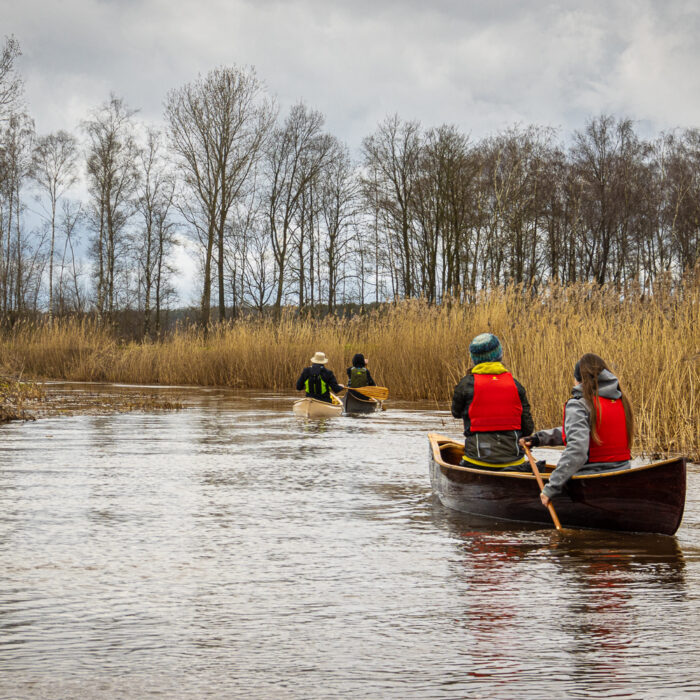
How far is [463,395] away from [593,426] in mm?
1210

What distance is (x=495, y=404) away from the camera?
698cm

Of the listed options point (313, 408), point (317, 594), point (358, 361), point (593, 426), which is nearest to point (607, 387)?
point (593, 426)

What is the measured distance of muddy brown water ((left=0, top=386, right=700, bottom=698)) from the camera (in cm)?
334

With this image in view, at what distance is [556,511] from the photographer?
20.9ft

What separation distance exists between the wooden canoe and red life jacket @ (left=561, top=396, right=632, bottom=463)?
0.17 metres

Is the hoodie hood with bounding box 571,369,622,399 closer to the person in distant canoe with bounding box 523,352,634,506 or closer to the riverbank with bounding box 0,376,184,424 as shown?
the person in distant canoe with bounding box 523,352,634,506

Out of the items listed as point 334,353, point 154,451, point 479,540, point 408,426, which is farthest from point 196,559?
point 334,353

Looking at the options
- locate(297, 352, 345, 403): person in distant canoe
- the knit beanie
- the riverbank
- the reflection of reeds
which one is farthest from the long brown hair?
the knit beanie

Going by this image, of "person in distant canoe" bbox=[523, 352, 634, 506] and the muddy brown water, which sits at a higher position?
"person in distant canoe" bbox=[523, 352, 634, 506]

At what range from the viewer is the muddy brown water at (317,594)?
3340 mm

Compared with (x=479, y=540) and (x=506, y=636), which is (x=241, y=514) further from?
(x=506, y=636)

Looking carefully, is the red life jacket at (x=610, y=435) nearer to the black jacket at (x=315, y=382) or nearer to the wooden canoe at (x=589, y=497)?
the wooden canoe at (x=589, y=497)

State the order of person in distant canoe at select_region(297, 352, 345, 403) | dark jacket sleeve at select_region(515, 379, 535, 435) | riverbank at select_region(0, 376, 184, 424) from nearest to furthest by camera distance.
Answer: dark jacket sleeve at select_region(515, 379, 535, 435) < riverbank at select_region(0, 376, 184, 424) < person in distant canoe at select_region(297, 352, 345, 403)

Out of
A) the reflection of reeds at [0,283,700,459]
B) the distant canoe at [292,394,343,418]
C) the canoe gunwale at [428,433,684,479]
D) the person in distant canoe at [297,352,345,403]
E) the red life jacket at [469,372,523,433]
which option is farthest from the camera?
the person in distant canoe at [297,352,345,403]
